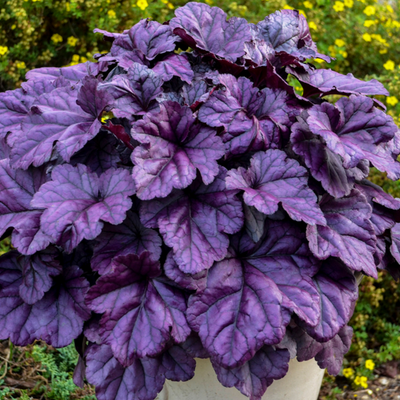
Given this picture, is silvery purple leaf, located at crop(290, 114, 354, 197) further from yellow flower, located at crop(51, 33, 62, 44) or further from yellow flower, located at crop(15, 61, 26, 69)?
yellow flower, located at crop(51, 33, 62, 44)

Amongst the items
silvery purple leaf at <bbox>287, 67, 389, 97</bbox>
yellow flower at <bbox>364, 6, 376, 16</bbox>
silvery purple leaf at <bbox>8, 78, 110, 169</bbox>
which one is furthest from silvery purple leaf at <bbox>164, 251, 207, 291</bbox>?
yellow flower at <bbox>364, 6, 376, 16</bbox>

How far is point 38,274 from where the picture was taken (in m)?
1.46

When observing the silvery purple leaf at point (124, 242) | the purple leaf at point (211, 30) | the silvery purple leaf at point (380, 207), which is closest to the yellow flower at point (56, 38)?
the purple leaf at point (211, 30)

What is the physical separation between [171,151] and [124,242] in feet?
1.03

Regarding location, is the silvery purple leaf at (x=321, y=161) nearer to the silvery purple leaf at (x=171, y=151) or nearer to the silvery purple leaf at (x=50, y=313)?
the silvery purple leaf at (x=171, y=151)

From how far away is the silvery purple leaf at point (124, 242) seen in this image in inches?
55.5

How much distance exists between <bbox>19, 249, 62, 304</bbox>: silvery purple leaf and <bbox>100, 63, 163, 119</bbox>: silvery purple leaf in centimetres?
52

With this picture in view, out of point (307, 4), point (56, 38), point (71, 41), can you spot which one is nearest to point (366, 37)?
point (307, 4)

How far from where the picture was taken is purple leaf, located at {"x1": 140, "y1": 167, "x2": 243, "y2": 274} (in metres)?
1.33

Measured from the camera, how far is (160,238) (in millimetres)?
1433

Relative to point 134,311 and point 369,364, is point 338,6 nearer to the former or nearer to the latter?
point 369,364

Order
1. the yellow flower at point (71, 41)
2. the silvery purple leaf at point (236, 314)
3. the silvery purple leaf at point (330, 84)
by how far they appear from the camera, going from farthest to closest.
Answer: the yellow flower at point (71, 41) < the silvery purple leaf at point (330, 84) < the silvery purple leaf at point (236, 314)

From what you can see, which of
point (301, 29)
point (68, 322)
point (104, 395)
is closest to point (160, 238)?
point (68, 322)

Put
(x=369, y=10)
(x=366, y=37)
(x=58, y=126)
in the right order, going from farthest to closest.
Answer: (x=369, y=10) → (x=366, y=37) → (x=58, y=126)
